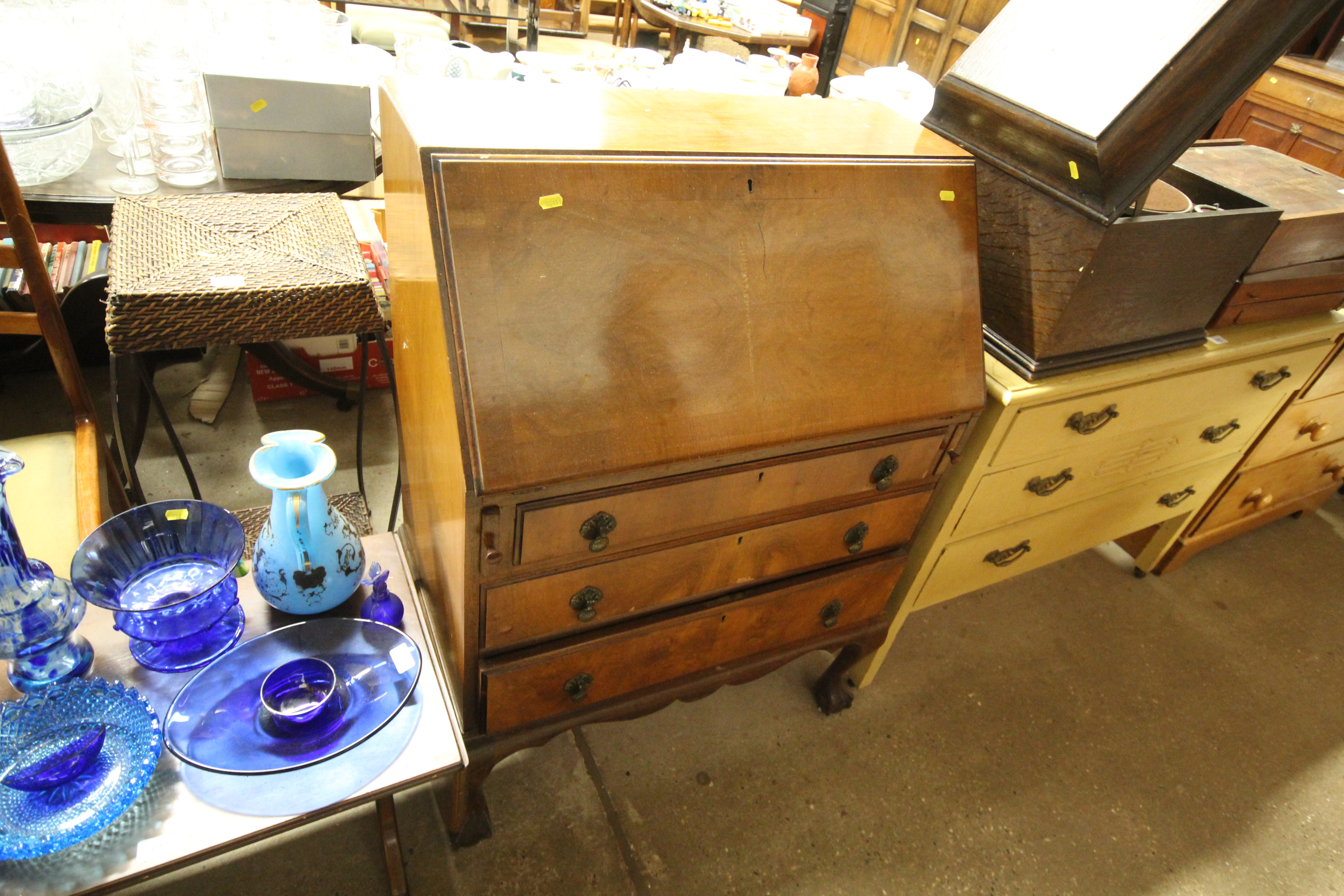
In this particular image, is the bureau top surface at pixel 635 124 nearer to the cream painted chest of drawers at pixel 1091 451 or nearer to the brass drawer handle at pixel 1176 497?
the cream painted chest of drawers at pixel 1091 451

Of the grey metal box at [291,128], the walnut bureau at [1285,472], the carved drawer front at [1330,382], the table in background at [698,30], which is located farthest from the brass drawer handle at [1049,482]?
the table in background at [698,30]

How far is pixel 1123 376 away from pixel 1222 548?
1499mm

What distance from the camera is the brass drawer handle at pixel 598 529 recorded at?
986mm

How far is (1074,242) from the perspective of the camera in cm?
113

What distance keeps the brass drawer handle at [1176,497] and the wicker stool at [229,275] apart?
1805mm

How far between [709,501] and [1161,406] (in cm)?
99

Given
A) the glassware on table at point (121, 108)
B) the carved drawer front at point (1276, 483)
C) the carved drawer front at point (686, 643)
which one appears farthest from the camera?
the carved drawer front at point (1276, 483)

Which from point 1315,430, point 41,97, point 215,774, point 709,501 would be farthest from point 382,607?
point 1315,430

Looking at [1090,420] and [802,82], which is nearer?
[1090,420]

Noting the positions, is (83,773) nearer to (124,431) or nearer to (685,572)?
(685,572)

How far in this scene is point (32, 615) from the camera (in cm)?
88

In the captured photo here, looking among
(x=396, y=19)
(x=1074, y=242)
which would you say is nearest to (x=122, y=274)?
(x=1074, y=242)

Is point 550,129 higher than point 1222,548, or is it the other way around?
point 550,129

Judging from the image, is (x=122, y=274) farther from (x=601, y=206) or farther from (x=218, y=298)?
(x=601, y=206)
